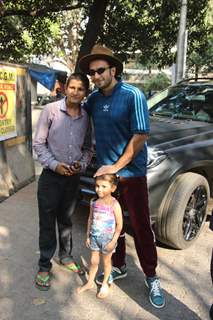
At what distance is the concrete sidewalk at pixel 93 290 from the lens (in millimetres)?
3088

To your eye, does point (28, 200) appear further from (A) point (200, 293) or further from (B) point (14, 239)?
(A) point (200, 293)

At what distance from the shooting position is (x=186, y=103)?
17.3 ft

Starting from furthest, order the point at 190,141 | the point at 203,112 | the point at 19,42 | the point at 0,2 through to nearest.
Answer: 1. the point at 19,42
2. the point at 0,2
3. the point at 203,112
4. the point at 190,141

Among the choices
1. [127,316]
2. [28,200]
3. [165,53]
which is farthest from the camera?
[165,53]

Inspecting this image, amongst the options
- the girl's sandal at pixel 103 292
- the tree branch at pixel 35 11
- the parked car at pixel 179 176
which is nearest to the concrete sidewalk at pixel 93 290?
the girl's sandal at pixel 103 292

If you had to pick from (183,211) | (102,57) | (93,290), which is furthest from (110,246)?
(102,57)

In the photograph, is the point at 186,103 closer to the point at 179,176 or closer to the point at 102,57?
the point at 179,176

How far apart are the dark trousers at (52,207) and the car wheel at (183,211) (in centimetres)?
96

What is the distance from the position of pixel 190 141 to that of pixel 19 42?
42.0 ft

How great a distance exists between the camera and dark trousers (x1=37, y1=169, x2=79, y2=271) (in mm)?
3307

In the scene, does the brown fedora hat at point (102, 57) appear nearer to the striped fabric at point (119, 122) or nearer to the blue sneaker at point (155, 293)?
the striped fabric at point (119, 122)

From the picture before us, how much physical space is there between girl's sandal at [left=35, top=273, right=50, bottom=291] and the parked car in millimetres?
1046

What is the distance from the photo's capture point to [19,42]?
15664mm

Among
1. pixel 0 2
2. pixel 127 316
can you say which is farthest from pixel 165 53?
pixel 127 316
